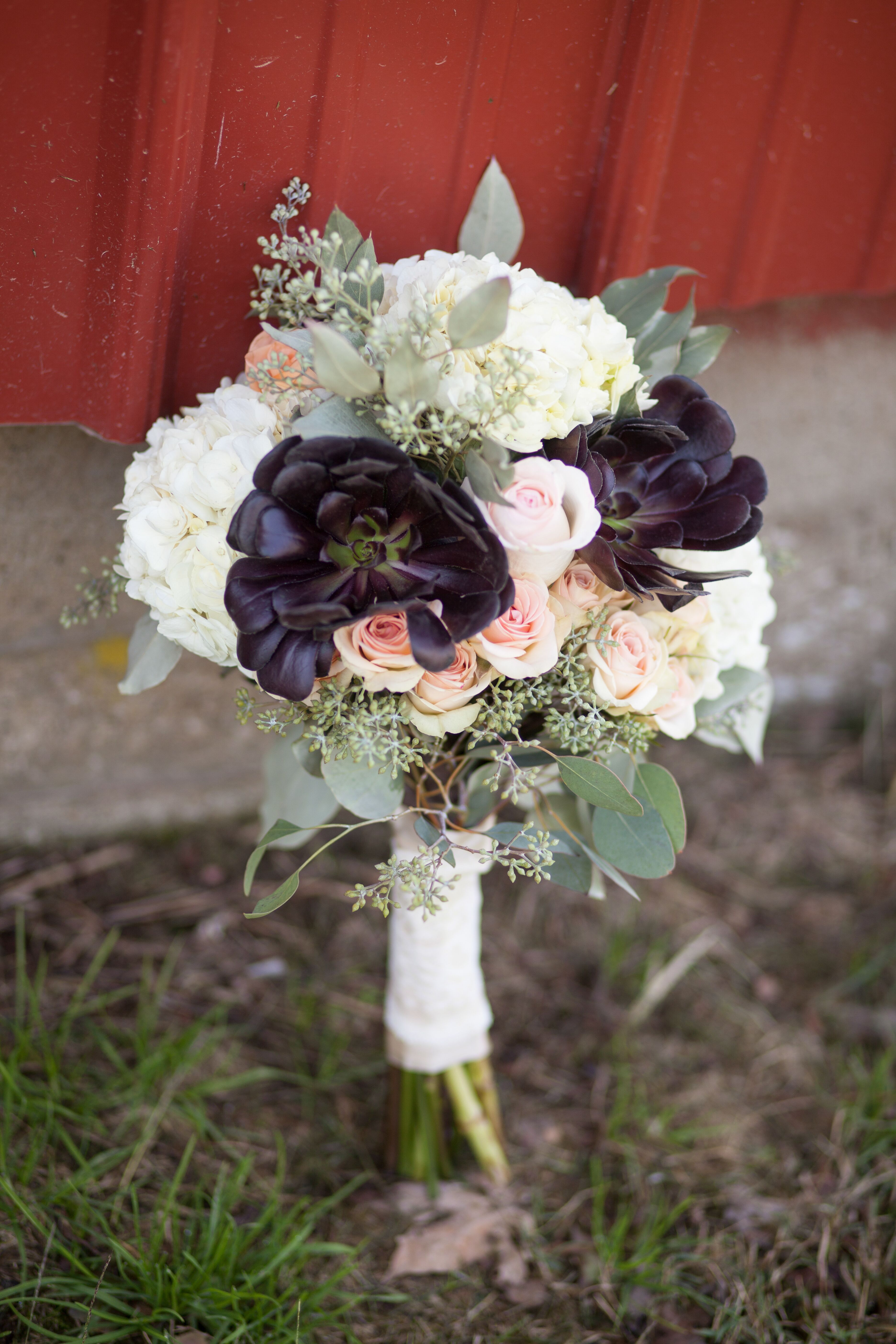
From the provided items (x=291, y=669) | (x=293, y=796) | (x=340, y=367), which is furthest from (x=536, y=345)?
(x=293, y=796)

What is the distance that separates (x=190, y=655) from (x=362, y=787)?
37.1 inches

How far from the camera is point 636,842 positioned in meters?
1.13

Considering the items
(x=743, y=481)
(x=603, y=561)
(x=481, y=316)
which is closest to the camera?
(x=481, y=316)

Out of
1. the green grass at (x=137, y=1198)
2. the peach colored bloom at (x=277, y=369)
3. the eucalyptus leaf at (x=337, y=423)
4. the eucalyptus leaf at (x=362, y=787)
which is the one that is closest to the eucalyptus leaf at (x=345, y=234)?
the peach colored bloom at (x=277, y=369)

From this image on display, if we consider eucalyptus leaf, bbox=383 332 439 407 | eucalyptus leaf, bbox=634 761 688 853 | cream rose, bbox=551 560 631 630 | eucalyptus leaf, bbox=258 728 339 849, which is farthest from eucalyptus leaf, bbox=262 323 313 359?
eucalyptus leaf, bbox=634 761 688 853

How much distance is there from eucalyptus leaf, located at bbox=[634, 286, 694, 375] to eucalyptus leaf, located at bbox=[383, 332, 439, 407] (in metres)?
0.43

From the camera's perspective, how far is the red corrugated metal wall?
3.61 feet

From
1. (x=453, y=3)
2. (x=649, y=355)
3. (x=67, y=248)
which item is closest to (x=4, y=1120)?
(x=67, y=248)

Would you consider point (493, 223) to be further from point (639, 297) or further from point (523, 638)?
point (523, 638)

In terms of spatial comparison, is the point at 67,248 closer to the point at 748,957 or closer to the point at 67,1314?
the point at 67,1314

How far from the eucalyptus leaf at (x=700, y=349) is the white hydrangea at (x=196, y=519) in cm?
58

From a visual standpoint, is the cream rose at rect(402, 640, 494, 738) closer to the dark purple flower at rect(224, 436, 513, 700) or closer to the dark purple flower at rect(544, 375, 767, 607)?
the dark purple flower at rect(224, 436, 513, 700)

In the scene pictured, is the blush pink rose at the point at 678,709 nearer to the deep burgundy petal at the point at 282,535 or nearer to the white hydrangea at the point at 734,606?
the white hydrangea at the point at 734,606

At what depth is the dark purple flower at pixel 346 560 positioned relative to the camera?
2.92ft
